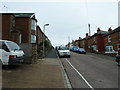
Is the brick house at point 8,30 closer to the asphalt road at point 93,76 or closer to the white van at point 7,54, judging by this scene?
the asphalt road at point 93,76

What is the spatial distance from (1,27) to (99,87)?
19.9m

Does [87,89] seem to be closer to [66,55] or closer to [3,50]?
[3,50]

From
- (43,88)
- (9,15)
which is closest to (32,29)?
(9,15)

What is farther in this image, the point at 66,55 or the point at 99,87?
the point at 66,55

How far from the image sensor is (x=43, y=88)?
18.9ft

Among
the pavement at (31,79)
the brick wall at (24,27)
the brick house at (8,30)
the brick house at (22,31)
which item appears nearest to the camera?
the pavement at (31,79)

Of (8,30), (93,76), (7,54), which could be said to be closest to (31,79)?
(7,54)

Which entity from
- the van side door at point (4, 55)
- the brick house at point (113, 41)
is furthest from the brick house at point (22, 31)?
the brick house at point (113, 41)

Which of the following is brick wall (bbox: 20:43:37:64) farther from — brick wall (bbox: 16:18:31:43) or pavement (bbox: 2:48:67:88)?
brick wall (bbox: 16:18:31:43)

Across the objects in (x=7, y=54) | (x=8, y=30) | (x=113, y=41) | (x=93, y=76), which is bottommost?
(x=93, y=76)

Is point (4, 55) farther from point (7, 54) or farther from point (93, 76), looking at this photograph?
point (93, 76)

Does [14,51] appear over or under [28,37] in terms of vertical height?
under

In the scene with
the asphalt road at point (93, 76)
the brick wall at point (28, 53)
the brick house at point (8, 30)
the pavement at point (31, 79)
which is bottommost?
the asphalt road at point (93, 76)

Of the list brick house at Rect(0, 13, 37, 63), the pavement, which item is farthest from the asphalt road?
brick house at Rect(0, 13, 37, 63)
